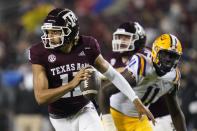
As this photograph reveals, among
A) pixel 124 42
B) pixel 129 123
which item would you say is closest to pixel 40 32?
pixel 124 42

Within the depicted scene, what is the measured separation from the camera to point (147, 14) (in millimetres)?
10297

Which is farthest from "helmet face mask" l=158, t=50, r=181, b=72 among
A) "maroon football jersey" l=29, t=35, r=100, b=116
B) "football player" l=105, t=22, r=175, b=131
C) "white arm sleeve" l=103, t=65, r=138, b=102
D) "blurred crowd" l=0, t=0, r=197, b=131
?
"blurred crowd" l=0, t=0, r=197, b=131

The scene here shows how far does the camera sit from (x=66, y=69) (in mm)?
4344

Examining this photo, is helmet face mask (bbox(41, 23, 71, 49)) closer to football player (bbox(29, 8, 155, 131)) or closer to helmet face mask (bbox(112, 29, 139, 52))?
football player (bbox(29, 8, 155, 131))

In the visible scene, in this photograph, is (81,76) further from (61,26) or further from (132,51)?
(132,51)

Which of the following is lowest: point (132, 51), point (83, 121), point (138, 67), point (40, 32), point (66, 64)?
point (40, 32)

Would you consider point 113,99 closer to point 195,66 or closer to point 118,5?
point 195,66

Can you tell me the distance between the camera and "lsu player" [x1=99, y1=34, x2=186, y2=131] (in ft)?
15.2

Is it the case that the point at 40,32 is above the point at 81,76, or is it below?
below

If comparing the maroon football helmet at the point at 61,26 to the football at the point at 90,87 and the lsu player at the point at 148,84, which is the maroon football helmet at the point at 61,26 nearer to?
the football at the point at 90,87

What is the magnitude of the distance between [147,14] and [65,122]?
20.3 feet

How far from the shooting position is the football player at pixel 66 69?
4.22 metres

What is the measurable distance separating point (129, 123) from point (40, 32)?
18.1ft

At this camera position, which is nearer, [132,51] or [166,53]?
[166,53]
